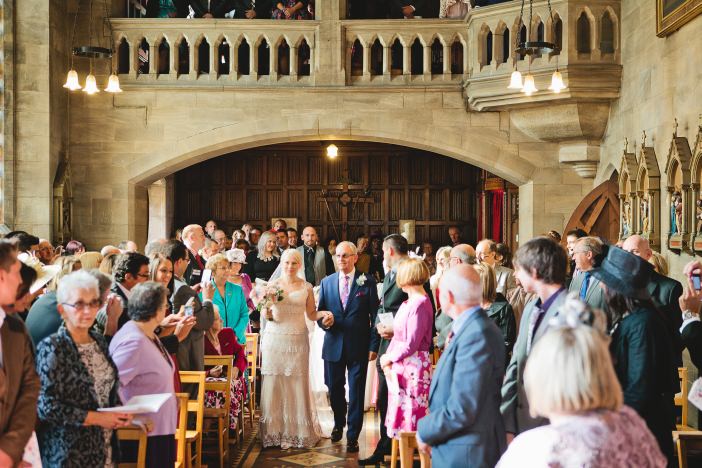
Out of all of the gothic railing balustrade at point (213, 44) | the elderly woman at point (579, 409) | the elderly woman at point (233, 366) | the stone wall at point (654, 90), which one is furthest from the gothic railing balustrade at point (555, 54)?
the elderly woman at point (579, 409)

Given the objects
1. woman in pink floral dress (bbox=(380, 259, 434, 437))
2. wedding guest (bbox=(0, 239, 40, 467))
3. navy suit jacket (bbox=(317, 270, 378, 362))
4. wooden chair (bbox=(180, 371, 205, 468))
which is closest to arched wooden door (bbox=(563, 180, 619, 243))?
navy suit jacket (bbox=(317, 270, 378, 362))

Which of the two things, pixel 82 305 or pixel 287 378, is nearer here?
pixel 82 305

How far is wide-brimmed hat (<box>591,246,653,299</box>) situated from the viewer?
137 inches

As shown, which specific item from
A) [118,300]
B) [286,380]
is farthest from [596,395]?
[286,380]

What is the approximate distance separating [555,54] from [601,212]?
5.96 ft

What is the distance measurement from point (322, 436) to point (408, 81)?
534cm

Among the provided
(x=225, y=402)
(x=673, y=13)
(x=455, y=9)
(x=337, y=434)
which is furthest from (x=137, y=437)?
(x=455, y=9)

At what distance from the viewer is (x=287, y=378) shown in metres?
6.58

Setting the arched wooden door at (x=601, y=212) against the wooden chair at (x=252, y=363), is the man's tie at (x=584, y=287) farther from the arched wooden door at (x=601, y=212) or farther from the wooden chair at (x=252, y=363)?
the arched wooden door at (x=601, y=212)

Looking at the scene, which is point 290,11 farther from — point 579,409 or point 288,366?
point 579,409

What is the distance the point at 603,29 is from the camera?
10.1 m

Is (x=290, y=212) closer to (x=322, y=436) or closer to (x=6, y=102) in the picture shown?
(x=6, y=102)

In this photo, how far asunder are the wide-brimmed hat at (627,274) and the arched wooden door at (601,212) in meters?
6.18

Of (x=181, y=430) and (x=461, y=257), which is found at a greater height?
(x=461, y=257)
